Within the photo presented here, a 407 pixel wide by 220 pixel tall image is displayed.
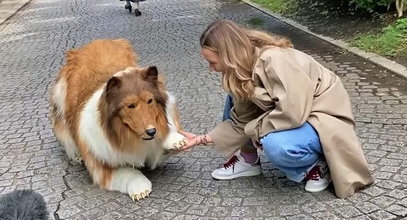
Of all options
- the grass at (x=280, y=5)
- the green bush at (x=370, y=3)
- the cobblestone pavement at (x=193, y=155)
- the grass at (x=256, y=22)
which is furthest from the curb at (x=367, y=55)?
the grass at (x=280, y=5)

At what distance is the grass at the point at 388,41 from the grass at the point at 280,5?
3.66 metres

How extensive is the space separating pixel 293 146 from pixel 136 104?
1177 mm

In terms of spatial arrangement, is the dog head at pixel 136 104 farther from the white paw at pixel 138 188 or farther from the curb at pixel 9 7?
the curb at pixel 9 7

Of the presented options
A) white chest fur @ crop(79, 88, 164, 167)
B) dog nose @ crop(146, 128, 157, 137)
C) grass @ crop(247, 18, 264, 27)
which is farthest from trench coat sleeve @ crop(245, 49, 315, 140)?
grass @ crop(247, 18, 264, 27)

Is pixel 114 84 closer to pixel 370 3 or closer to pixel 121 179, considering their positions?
pixel 121 179

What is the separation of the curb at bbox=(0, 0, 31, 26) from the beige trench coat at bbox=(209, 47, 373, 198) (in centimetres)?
1329

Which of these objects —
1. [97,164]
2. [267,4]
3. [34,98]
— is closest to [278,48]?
[97,164]

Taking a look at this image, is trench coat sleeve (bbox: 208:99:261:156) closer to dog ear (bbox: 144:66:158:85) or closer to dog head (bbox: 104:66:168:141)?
dog head (bbox: 104:66:168:141)

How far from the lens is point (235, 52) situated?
3922 millimetres

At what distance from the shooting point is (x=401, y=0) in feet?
28.5

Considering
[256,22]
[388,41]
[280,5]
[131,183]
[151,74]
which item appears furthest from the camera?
[280,5]

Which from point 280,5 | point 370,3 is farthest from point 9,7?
point 370,3

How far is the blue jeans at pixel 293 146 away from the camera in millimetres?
3846

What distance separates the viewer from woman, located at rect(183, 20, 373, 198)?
378 centimetres
